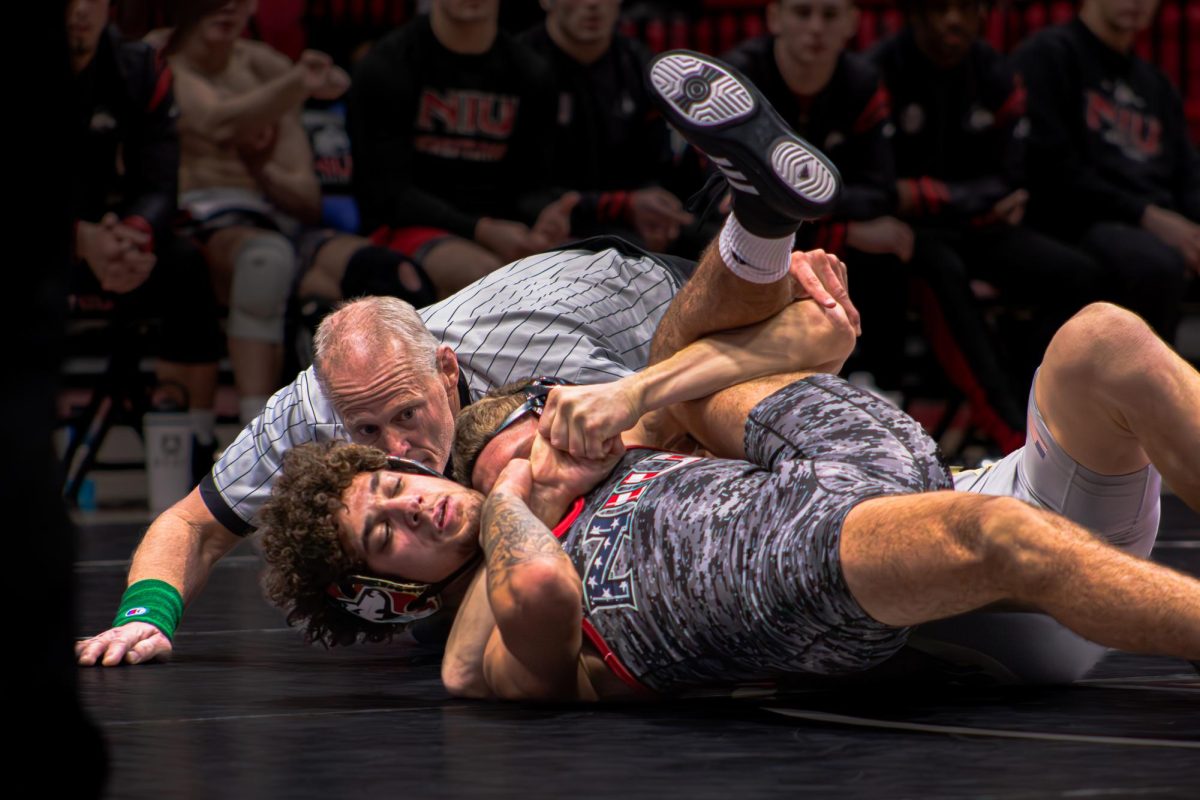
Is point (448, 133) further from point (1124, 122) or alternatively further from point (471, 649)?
point (471, 649)

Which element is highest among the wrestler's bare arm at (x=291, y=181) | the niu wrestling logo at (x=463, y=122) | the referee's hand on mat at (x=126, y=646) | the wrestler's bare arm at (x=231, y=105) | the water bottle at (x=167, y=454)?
the referee's hand on mat at (x=126, y=646)

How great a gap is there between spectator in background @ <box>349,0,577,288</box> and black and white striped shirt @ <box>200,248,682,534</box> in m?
1.55

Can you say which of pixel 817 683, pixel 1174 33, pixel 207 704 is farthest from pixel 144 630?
pixel 1174 33

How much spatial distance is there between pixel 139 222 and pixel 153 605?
2.29 meters

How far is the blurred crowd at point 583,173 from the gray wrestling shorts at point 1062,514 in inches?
98.9

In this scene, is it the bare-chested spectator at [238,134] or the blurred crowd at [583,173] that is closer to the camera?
the blurred crowd at [583,173]

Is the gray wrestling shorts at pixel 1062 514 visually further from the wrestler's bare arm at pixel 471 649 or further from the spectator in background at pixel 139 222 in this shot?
the spectator in background at pixel 139 222

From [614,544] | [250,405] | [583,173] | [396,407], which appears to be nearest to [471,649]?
[614,544]

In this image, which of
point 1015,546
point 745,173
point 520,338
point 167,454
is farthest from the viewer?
point 167,454

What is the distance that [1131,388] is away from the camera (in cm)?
201

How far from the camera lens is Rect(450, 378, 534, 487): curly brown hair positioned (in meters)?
2.26

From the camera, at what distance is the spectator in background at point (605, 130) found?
4852 millimetres

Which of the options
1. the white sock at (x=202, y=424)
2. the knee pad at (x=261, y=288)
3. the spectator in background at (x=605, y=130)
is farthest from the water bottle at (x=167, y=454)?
the spectator in background at (x=605, y=130)

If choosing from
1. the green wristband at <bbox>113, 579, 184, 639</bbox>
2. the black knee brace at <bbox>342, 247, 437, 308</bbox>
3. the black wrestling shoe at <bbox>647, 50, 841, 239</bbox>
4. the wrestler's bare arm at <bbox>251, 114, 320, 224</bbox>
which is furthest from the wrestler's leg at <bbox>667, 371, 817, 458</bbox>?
the wrestler's bare arm at <bbox>251, 114, 320, 224</bbox>
